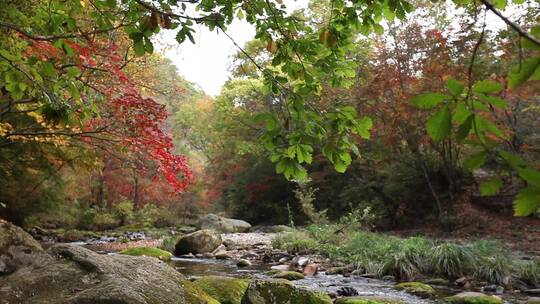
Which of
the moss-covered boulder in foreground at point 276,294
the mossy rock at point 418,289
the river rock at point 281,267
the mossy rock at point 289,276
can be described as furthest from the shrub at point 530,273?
the river rock at point 281,267

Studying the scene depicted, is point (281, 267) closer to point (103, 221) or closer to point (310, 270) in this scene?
point (310, 270)

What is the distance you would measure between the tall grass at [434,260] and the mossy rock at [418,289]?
3.00 feet

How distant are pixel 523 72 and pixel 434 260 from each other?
796 cm

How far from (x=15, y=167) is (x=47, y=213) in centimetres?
367

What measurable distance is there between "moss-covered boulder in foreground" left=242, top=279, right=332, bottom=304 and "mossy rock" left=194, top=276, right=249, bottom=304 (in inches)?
24.6

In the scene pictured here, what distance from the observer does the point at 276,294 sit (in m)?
4.73

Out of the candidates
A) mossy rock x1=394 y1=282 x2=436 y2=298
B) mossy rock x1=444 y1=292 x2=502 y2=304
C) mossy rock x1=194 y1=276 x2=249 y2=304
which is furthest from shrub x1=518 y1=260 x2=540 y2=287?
mossy rock x1=194 y1=276 x2=249 y2=304

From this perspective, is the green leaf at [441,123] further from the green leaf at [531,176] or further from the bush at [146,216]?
the bush at [146,216]

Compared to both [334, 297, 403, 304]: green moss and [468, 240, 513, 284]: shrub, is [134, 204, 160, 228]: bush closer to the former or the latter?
[468, 240, 513, 284]: shrub

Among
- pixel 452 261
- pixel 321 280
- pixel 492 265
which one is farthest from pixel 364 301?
pixel 492 265

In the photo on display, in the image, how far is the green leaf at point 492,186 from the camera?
102 centimetres

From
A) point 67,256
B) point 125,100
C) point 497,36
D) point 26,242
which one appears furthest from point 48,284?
point 497,36

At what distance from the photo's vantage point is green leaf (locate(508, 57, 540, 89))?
885mm

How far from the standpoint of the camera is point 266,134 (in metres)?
2.41
